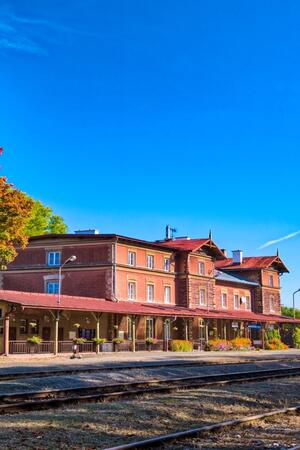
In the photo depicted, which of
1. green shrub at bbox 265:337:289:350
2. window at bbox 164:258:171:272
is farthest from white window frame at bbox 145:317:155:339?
green shrub at bbox 265:337:289:350

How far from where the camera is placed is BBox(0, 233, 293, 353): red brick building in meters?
38.6

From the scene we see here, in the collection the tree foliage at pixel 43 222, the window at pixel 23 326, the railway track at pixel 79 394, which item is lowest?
the railway track at pixel 79 394

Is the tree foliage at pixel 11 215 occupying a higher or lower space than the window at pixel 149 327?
higher

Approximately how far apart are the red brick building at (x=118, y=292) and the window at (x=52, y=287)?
8cm

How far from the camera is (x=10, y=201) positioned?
1187 inches

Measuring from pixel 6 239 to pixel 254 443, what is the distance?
78.7 feet

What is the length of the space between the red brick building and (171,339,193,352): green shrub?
2.96 feet

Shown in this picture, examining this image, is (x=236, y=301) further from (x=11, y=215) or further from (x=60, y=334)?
(x=11, y=215)

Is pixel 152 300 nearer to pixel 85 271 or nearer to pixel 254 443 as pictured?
pixel 85 271

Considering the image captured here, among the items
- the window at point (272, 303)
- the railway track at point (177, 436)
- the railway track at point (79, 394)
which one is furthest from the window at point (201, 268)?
the railway track at point (177, 436)

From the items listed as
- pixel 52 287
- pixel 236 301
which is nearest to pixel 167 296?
pixel 52 287

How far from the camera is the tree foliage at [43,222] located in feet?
199

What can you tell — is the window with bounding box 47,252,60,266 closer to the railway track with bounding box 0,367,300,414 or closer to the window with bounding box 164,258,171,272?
the window with bounding box 164,258,171,272

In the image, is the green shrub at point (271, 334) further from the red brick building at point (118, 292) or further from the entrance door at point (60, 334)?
the entrance door at point (60, 334)
